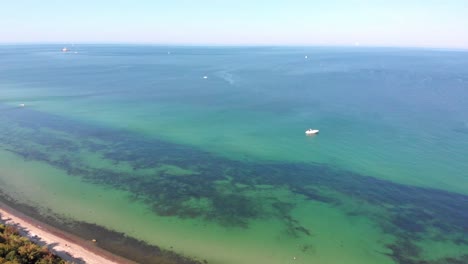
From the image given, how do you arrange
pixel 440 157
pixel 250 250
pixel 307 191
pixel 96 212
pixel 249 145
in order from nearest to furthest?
pixel 250 250 < pixel 96 212 < pixel 307 191 < pixel 440 157 < pixel 249 145

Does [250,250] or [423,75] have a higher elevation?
[423,75]

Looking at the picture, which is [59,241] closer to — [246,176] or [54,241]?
[54,241]

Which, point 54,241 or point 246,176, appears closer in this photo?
point 54,241

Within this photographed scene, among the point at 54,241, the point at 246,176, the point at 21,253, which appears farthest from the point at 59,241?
the point at 246,176

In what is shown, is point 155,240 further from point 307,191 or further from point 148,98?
point 148,98

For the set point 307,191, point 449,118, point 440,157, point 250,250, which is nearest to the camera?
point 250,250

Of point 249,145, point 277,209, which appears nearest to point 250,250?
point 277,209

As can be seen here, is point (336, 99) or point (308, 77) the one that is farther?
point (308, 77)
